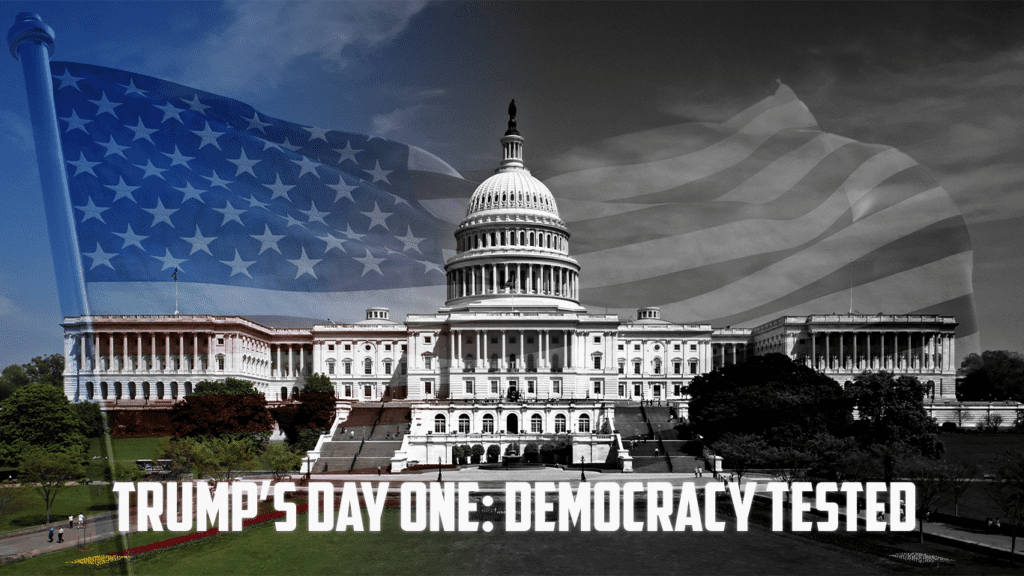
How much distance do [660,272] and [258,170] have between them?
20.5 metres

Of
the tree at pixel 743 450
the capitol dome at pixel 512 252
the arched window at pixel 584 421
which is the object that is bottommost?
the arched window at pixel 584 421

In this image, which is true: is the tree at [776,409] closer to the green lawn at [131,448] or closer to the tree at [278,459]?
the tree at [278,459]

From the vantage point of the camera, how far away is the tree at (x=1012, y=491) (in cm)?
4284

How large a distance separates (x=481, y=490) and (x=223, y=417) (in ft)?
120

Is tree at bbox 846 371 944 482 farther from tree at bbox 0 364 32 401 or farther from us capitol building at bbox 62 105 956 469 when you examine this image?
tree at bbox 0 364 32 401

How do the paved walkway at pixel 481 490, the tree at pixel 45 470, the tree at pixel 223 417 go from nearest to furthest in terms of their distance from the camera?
the paved walkway at pixel 481 490 < the tree at pixel 45 470 < the tree at pixel 223 417

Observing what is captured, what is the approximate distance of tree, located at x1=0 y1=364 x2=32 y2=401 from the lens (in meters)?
141

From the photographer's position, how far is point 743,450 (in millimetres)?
66812

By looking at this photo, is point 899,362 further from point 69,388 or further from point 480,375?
point 69,388

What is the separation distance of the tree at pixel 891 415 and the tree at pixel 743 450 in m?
7.73

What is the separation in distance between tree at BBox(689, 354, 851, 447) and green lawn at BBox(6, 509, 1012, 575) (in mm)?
30070

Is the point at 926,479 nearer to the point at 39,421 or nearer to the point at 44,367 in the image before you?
the point at 39,421

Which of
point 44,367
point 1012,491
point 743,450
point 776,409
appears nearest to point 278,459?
point 743,450

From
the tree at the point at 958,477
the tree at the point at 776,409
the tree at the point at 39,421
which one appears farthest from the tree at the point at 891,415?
the tree at the point at 39,421
